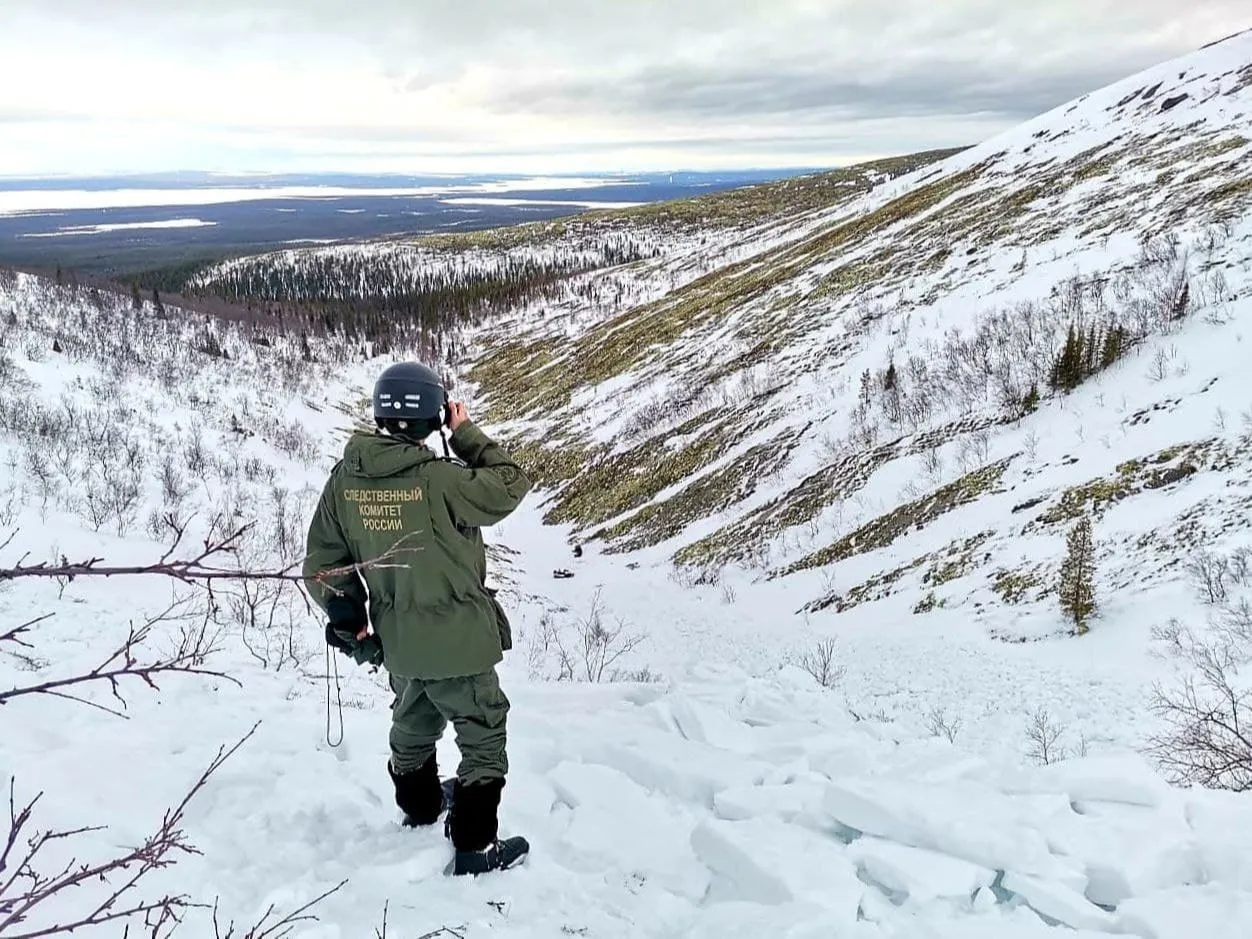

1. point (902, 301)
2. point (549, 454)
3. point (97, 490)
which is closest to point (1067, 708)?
point (97, 490)

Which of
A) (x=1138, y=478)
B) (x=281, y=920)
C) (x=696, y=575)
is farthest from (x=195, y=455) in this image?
(x=1138, y=478)

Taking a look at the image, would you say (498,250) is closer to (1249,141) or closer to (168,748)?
(1249,141)

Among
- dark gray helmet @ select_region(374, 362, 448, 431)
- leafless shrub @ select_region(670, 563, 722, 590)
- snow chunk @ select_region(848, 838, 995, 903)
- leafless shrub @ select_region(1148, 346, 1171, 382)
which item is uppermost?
dark gray helmet @ select_region(374, 362, 448, 431)

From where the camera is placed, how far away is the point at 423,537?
345 cm

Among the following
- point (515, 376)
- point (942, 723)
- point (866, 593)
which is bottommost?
point (515, 376)

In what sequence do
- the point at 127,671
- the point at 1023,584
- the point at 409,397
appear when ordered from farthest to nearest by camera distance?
the point at 1023,584
the point at 409,397
the point at 127,671

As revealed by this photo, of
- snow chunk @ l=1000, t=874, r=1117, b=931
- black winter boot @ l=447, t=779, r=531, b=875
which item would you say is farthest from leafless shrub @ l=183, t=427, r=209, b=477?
snow chunk @ l=1000, t=874, r=1117, b=931

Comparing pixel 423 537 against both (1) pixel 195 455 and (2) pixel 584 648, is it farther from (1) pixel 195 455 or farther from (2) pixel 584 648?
(1) pixel 195 455

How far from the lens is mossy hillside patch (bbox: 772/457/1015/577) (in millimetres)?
10367

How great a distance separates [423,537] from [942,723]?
157 inches

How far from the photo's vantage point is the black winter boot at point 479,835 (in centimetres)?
359

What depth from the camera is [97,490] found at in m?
10.7

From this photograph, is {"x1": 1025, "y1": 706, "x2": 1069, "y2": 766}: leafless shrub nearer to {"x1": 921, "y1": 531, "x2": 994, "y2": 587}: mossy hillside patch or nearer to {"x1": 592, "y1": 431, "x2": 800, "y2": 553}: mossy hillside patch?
{"x1": 921, "y1": 531, "x2": 994, "y2": 587}: mossy hillside patch

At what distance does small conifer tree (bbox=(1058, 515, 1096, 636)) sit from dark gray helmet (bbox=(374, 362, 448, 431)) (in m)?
5.68
